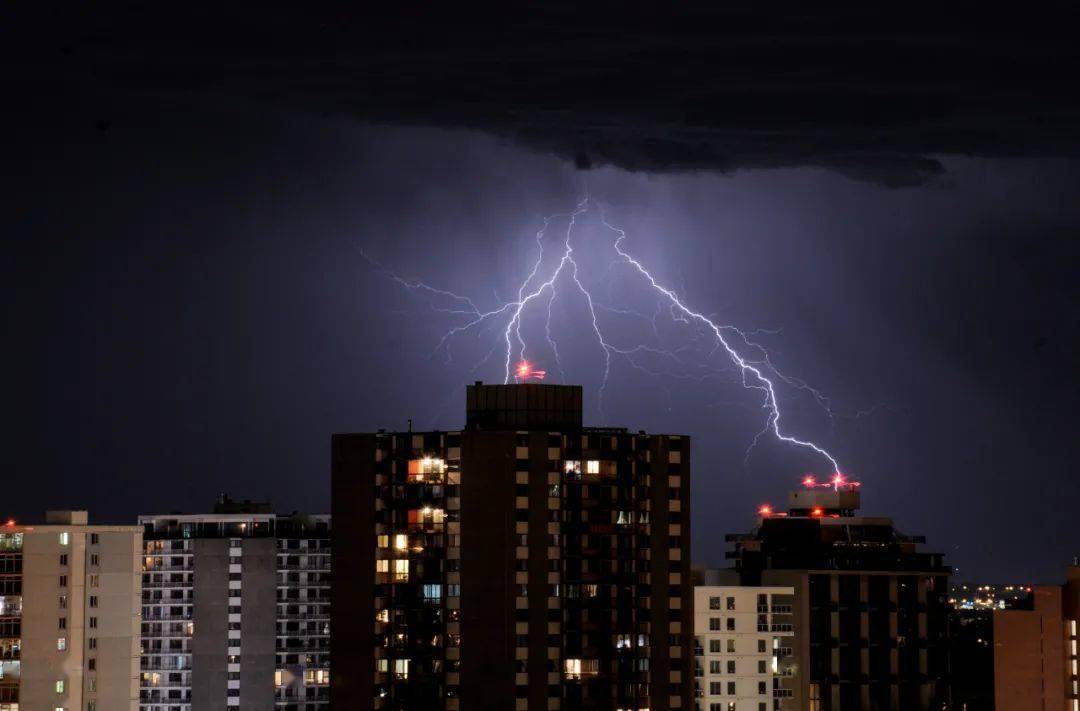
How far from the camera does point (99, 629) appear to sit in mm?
159750

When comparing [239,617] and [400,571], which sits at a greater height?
[400,571]

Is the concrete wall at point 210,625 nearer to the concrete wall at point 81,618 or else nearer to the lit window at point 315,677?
the lit window at point 315,677

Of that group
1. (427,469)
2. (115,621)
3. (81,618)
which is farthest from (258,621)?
(427,469)

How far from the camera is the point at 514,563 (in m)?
139

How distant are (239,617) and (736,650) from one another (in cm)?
3830

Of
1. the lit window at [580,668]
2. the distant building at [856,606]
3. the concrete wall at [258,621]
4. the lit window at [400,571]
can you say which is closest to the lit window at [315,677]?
the concrete wall at [258,621]

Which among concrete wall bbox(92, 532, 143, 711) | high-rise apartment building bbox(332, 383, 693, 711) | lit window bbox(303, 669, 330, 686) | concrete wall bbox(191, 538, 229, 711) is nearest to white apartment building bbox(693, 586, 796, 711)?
high-rise apartment building bbox(332, 383, 693, 711)

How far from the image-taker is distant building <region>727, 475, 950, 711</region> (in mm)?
166375

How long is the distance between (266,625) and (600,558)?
41493 millimetres

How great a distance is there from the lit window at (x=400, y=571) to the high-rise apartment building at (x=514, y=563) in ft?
0.39

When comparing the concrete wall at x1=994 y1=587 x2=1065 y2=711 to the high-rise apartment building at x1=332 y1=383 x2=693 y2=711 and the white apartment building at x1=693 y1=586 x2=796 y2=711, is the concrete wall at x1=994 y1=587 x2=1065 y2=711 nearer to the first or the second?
the white apartment building at x1=693 y1=586 x2=796 y2=711

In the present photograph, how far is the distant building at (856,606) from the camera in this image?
166375 millimetres

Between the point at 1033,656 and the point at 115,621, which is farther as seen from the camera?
the point at 115,621

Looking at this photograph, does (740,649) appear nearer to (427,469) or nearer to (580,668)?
(580,668)
